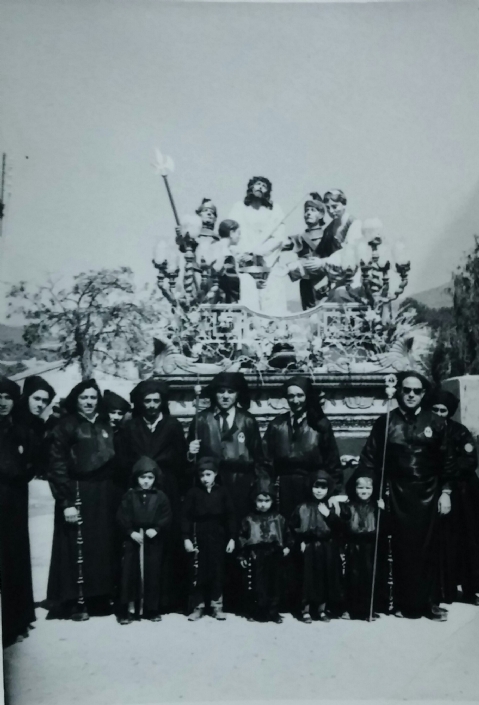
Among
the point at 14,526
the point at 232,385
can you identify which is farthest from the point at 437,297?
the point at 14,526

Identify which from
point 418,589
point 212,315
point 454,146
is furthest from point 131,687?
point 454,146

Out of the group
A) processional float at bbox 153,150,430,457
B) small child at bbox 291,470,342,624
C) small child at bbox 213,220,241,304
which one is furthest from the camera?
small child at bbox 213,220,241,304

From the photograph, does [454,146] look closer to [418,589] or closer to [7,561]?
[418,589]

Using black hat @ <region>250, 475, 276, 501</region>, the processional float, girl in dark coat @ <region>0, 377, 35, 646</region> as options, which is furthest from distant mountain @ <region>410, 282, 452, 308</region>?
girl in dark coat @ <region>0, 377, 35, 646</region>

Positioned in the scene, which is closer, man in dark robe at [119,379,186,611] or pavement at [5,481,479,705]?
pavement at [5,481,479,705]

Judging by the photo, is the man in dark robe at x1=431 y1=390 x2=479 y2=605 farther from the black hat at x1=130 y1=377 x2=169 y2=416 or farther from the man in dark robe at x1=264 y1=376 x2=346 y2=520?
the black hat at x1=130 y1=377 x2=169 y2=416

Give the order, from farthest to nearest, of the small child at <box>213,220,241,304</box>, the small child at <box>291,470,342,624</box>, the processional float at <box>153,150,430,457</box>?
the small child at <box>213,220,241,304</box> → the processional float at <box>153,150,430,457</box> → the small child at <box>291,470,342,624</box>

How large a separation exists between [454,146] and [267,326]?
178 centimetres

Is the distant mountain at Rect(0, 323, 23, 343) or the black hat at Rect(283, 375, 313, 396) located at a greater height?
the distant mountain at Rect(0, 323, 23, 343)

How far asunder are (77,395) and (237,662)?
202cm

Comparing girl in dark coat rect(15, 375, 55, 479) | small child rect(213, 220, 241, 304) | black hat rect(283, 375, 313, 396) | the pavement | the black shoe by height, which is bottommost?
the pavement

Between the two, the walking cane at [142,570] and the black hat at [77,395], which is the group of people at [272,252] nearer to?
the black hat at [77,395]

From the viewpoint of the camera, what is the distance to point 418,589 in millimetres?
5184

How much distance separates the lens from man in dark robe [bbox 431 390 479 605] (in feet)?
17.3
